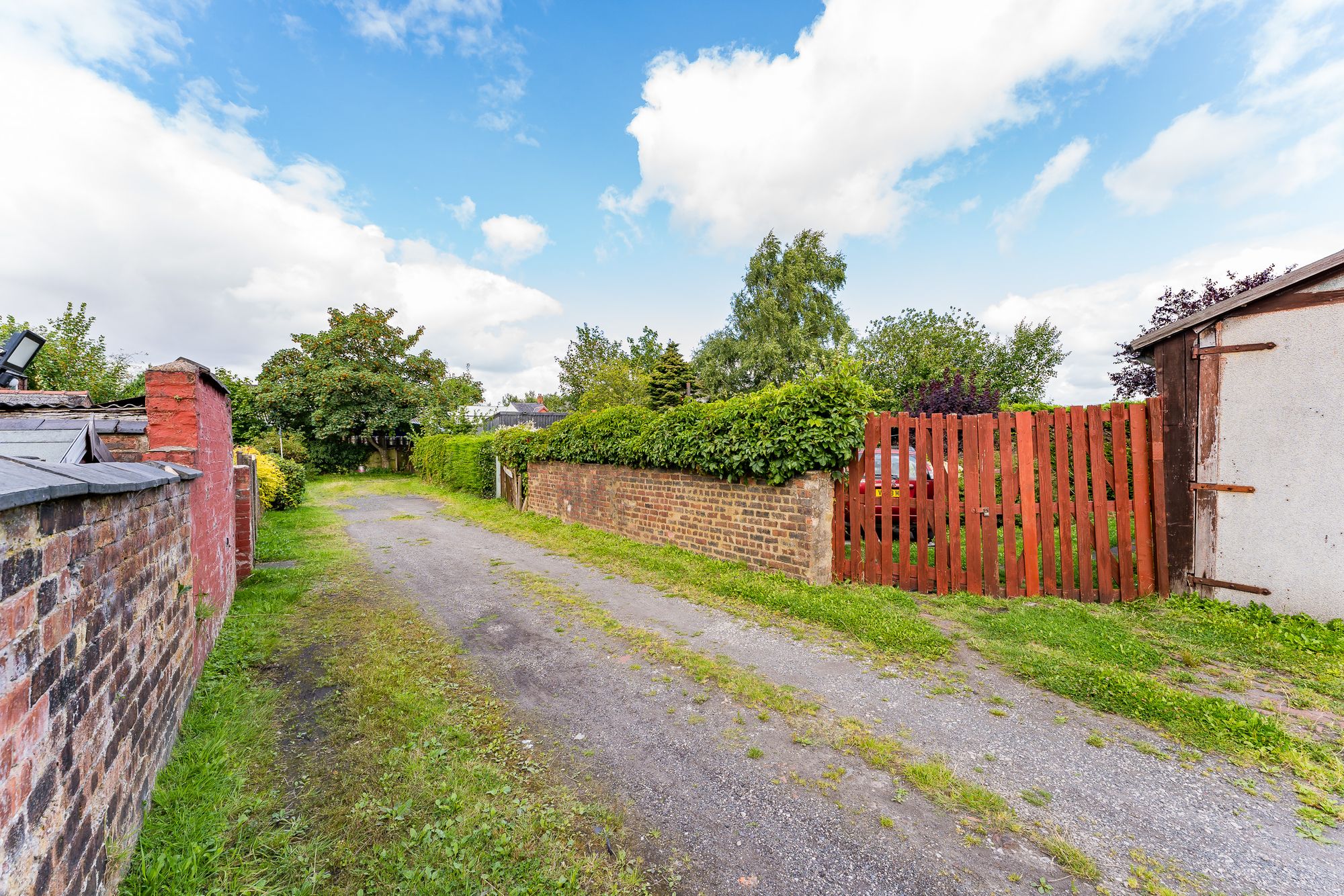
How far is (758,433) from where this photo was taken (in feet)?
21.1

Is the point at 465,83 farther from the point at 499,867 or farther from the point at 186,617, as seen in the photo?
the point at 499,867

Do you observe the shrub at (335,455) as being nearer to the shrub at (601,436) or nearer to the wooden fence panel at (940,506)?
the shrub at (601,436)

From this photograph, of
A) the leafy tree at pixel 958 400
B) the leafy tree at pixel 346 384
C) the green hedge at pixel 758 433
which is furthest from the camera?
the leafy tree at pixel 346 384

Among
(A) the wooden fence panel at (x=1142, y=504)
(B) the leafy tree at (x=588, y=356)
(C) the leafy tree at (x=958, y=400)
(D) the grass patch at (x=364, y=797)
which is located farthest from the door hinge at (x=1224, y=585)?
(B) the leafy tree at (x=588, y=356)

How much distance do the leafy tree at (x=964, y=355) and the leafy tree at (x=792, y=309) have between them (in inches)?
254

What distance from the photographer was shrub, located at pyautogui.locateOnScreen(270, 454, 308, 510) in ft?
44.9

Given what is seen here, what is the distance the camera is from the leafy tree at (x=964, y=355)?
33.7 metres

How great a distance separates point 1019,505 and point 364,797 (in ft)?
20.2

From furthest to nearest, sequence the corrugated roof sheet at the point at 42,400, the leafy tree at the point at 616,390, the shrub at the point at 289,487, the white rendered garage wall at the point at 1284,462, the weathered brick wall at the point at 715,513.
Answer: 1. the leafy tree at the point at 616,390
2. the shrub at the point at 289,487
3. the weathered brick wall at the point at 715,513
4. the corrugated roof sheet at the point at 42,400
5. the white rendered garage wall at the point at 1284,462

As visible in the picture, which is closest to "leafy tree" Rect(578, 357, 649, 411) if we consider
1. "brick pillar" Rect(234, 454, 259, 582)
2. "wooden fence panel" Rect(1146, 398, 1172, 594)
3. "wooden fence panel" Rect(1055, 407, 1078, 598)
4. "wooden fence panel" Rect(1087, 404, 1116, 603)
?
"brick pillar" Rect(234, 454, 259, 582)

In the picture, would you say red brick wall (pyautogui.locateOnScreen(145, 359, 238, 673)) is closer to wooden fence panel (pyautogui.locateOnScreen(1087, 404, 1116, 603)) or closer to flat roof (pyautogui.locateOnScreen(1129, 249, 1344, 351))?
wooden fence panel (pyautogui.locateOnScreen(1087, 404, 1116, 603))

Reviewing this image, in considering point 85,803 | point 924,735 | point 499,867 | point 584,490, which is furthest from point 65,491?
point 584,490

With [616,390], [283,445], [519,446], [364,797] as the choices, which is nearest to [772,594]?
[364,797]

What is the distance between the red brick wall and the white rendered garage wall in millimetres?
8541
